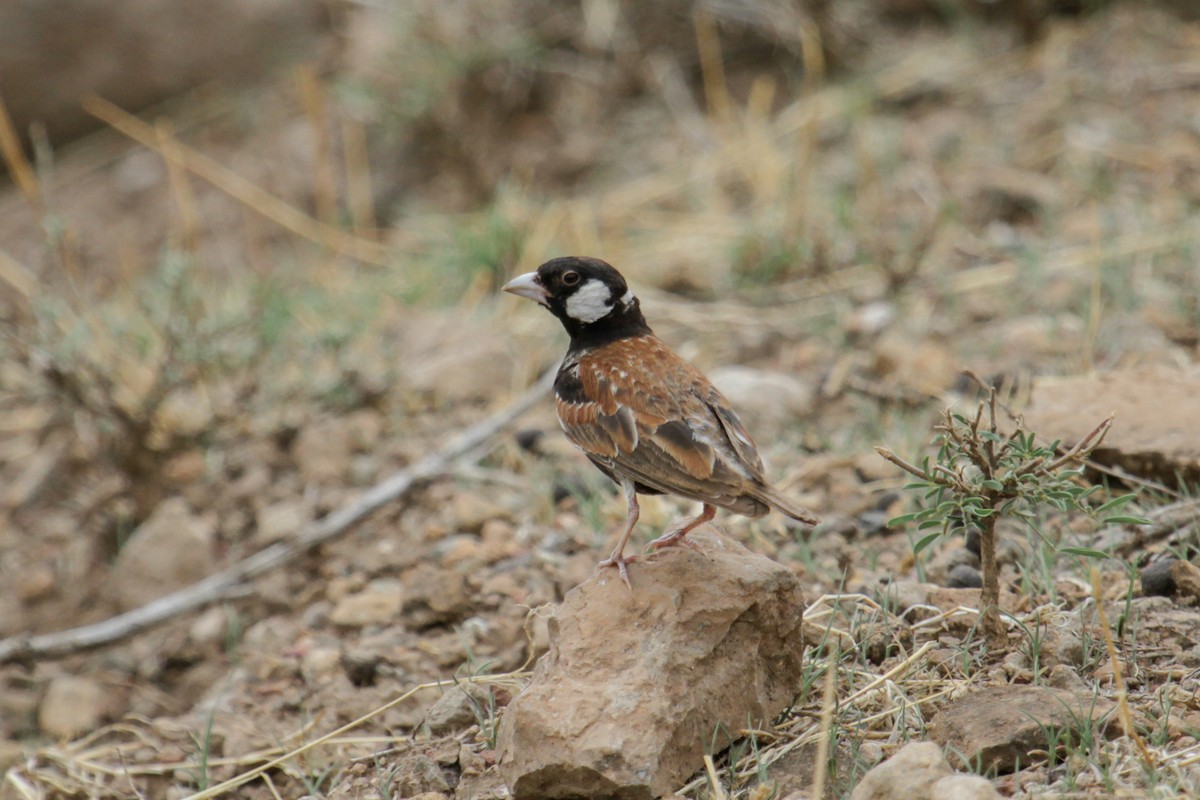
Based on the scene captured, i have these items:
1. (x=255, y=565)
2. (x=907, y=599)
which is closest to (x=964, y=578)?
(x=907, y=599)

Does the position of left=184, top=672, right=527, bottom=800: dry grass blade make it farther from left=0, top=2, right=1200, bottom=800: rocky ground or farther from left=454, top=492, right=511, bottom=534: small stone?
left=454, top=492, right=511, bottom=534: small stone

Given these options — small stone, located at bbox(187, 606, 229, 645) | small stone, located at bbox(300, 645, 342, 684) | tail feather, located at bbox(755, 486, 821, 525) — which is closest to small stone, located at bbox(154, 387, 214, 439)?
small stone, located at bbox(187, 606, 229, 645)

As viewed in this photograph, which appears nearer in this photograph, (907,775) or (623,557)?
(907,775)

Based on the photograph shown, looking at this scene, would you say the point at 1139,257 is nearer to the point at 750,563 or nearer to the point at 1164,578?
the point at 1164,578

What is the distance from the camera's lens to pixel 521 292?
13.7 feet

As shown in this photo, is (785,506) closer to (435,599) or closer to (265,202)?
(435,599)

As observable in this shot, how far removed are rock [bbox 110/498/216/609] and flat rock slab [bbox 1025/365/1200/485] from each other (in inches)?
125

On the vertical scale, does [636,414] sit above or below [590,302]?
below

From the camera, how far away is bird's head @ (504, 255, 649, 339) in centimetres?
405

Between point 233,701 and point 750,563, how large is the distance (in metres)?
2.03

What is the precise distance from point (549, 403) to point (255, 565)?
1473 millimetres

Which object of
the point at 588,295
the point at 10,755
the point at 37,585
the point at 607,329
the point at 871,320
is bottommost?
the point at 10,755

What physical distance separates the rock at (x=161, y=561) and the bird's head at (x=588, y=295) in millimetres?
1972

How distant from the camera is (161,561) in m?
5.27
